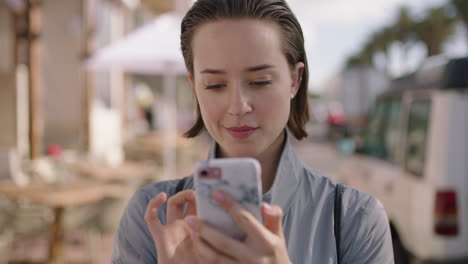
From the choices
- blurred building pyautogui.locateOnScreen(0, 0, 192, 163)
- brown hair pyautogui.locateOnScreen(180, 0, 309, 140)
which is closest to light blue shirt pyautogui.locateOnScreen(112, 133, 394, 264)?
brown hair pyautogui.locateOnScreen(180, 0, 309, 140)

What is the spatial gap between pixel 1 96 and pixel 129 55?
367 cm

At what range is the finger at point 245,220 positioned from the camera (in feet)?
3.16

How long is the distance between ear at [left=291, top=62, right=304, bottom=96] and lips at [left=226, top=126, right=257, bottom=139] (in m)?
0.22

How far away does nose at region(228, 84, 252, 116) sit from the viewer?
121 centimetres

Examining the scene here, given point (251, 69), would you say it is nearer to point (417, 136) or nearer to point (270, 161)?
point (270, 161)

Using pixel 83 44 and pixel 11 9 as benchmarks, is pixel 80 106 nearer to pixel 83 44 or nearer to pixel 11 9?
pixel 83 44

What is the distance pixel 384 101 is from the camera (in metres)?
5.27

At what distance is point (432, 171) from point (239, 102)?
9.21ft

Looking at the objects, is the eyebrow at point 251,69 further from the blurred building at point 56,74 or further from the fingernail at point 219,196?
the blurred building at point 56,74

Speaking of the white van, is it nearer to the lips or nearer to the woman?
the woman

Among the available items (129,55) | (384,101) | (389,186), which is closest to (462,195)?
(389,186)

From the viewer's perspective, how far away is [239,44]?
120 centimetres

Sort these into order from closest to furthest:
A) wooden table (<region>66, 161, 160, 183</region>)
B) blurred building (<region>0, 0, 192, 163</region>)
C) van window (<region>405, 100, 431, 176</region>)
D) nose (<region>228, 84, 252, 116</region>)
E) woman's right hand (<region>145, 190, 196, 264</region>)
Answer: woman's right hand (<region>145, 190, 196, 264</region>) → nose (<region>228, 84, 252, 116</region>) → van window (<region>405, 100, 431, 176</region>) → wooden table (<region>66, 161, 160, 183</region>) → blurred building (<region>0, 0, 192, 163</region>)

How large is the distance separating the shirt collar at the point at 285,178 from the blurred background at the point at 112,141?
417 mm
